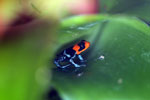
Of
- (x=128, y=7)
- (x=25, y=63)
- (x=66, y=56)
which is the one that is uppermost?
(x=128, y=7)

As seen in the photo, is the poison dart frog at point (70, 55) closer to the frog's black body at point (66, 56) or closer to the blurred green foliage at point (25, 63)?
the frog's black body at point (66, 56)

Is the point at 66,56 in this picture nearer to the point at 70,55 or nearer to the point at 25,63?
the point at 70,55

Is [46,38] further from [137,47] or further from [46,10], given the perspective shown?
[137,47]

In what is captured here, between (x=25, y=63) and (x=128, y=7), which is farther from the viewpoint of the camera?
(x=128, y=7)

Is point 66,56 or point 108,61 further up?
point 66,56

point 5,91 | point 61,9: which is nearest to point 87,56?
point 61,9

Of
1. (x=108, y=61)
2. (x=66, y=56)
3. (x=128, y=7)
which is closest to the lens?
(x=108, y=61)

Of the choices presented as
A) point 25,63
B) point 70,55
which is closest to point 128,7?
point 70,55

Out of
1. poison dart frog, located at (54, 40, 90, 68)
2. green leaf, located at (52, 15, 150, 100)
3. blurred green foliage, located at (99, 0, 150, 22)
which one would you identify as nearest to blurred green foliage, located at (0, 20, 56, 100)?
green leaf, located at (52, 15, 150, 100)
